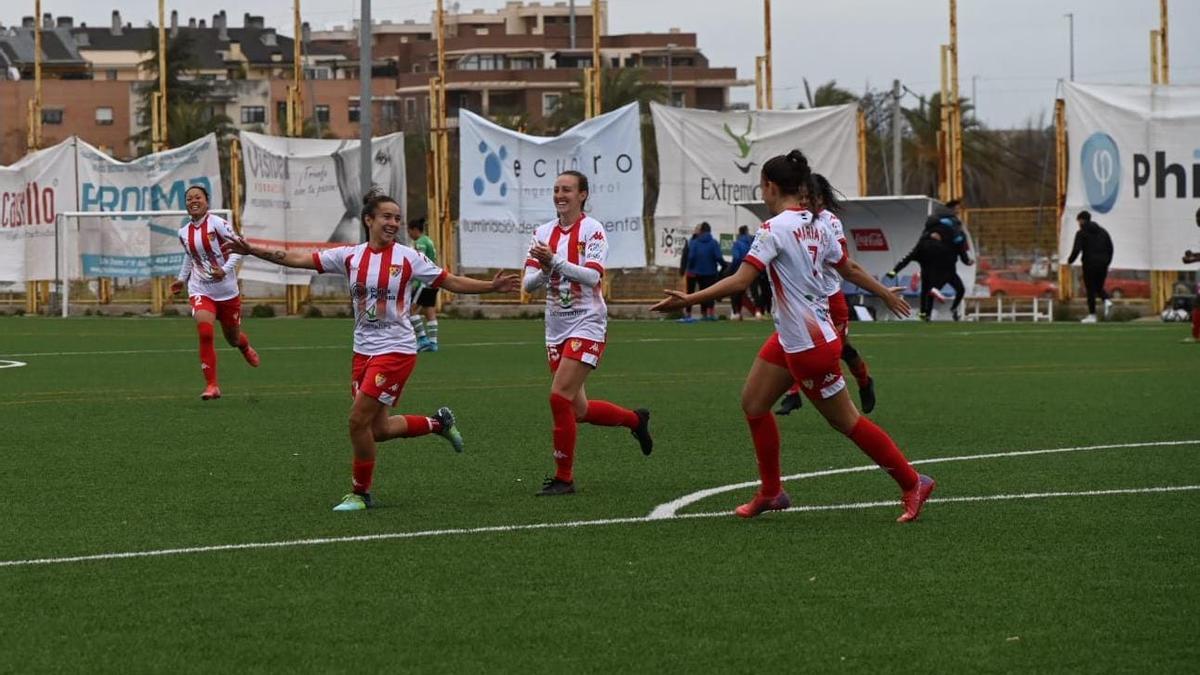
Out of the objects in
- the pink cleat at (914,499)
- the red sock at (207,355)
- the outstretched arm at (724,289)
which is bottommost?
the pink cleat at (914,499)

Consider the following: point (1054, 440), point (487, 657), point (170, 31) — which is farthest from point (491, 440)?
point (170, 31)

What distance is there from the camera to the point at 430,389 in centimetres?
1988

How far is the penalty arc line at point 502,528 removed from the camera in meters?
8.77

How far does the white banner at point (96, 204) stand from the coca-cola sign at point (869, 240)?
1512 centimetres

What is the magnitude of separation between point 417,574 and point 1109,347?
1988 cm

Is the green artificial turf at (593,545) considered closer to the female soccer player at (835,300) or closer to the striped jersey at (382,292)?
the female soccer player at (835,300)

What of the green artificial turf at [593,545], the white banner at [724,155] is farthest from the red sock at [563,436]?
the white banner at [724,155]

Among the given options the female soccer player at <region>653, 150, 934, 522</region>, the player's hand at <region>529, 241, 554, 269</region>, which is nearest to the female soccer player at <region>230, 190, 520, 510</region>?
the player's hand at <region>529, 241, 554, 269</region>

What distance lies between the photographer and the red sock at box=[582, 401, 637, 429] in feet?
39.2

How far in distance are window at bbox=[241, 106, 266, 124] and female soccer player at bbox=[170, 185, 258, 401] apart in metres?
109

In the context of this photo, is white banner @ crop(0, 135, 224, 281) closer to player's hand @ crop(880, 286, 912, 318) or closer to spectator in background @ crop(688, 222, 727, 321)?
spectator in background @ crop(688, 222, 727, 321)

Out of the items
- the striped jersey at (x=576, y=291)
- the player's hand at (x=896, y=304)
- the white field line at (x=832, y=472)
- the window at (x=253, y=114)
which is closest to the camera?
the white field line at (x=832, y=472)

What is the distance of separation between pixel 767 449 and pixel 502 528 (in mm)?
1441

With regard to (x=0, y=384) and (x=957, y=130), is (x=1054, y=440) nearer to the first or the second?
(x=0, y=384)
